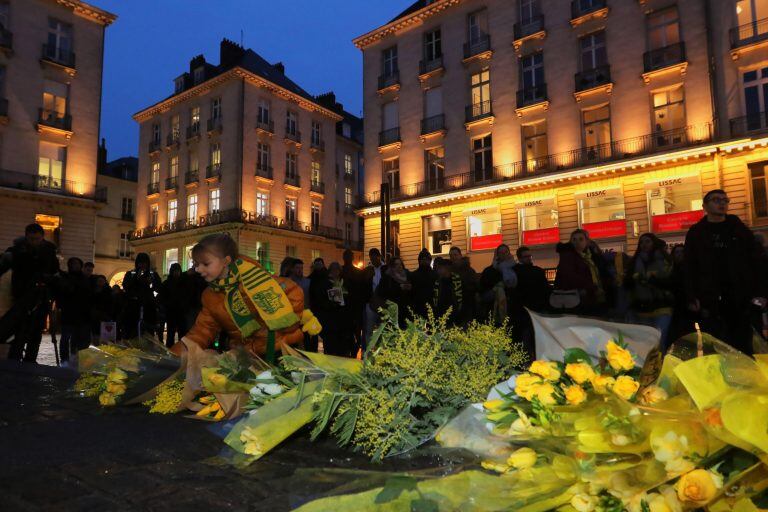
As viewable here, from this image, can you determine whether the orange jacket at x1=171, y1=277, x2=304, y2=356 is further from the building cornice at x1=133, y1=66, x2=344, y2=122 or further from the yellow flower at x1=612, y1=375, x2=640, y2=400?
the building cornice at x1=133, y1=66, x2=344, y2=122

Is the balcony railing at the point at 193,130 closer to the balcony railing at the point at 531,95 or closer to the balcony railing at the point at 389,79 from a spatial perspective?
the balcony railing at the point at 389,79

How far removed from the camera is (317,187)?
39.5 metres

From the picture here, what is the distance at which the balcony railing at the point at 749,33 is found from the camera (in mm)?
18078

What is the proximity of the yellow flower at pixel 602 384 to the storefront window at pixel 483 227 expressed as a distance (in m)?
22.7

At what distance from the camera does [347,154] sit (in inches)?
1761

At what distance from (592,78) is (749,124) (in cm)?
610

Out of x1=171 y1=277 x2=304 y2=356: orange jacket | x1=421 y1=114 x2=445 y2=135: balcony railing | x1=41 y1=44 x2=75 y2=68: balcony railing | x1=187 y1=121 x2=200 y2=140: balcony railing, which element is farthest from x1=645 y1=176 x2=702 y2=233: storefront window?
x1=187 y1=121 x2=200 y2=140: balcony railing

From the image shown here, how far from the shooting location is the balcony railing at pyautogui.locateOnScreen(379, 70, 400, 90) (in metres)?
27.8

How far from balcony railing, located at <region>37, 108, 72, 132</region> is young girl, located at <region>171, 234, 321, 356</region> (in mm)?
28478

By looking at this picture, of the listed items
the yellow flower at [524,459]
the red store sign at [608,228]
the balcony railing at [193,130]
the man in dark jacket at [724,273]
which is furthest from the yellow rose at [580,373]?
the balcony railing at [193,130]

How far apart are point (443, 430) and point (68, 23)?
33.7 meters

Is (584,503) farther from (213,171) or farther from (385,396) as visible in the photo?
(213,171)

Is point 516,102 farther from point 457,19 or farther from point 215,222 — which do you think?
point 215,222

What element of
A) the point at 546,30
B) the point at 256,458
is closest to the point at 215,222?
the point at 546,30
